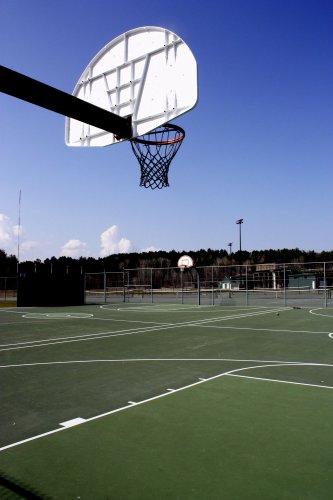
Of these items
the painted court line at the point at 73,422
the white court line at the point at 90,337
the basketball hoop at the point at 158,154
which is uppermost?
the basketball hoop at the point at 158,154

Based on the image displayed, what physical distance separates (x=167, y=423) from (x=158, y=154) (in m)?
7.32

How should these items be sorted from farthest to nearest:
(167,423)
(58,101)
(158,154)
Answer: (158,154)
(58,101)
(167,423)

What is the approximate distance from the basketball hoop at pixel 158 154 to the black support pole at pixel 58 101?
1.38 m

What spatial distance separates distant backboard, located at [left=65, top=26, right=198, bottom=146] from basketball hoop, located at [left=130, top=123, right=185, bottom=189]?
47.3 inches

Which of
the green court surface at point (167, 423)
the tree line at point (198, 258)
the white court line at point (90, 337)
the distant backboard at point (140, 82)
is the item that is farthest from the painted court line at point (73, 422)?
the tree line at point (198, 258)

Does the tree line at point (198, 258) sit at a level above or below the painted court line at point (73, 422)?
above

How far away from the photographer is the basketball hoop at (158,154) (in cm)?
985

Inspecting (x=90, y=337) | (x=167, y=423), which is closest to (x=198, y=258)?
(x=90, y=337)

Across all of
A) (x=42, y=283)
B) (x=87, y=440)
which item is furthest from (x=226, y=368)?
(x=42, y=283)

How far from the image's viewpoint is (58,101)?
696 centimetres

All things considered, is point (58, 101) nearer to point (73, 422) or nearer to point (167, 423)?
point (73, 422)

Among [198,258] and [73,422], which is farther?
[198,258]

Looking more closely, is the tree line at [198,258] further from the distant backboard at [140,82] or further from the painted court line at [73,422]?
the painted court line at [73,422]

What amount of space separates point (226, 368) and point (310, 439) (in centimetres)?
304
